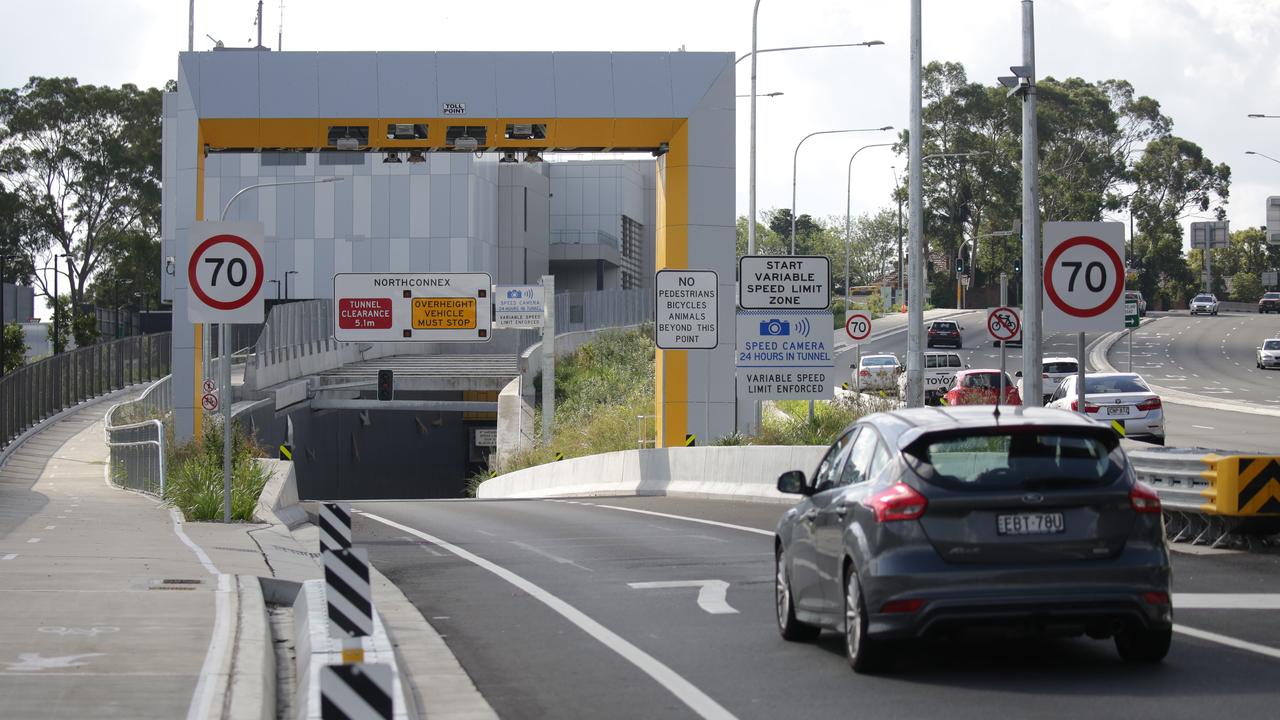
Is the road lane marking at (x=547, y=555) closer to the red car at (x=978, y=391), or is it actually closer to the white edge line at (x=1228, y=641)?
the white edge line at (x=1228, y=641)

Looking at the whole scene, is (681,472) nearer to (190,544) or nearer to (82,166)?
(190,544)

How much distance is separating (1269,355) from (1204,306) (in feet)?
131

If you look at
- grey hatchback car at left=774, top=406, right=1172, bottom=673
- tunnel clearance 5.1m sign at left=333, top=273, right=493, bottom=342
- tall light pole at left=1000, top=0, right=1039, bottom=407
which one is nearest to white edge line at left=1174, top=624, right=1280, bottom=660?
grey hatchback car at left=774, top=406, right=1172, bottom=673

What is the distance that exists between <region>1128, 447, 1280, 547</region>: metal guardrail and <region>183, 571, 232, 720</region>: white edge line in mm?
7501

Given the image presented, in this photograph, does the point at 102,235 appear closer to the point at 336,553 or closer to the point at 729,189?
the point at 729,189

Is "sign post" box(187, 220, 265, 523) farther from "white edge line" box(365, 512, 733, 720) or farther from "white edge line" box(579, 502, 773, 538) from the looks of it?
"white edge line" box(579, 502, 773, 538)

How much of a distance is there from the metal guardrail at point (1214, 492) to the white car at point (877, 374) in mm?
18865

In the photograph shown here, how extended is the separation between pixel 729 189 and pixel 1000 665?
21.5 m

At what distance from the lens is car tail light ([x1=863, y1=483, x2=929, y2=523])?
26.9ft

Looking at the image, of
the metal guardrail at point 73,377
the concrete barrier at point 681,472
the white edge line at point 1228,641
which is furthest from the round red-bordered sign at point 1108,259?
the metal guardrail at point 73,377

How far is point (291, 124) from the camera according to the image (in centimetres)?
2862

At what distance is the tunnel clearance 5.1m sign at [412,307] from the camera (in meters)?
42.5

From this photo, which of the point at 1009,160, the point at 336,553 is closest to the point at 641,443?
the point at 336,553

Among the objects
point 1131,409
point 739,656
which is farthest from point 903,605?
point 1131,409
